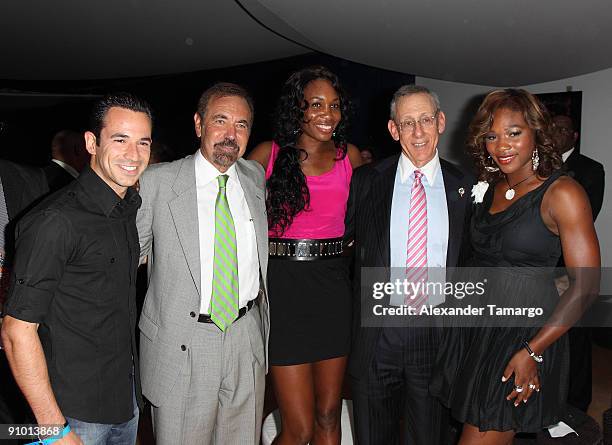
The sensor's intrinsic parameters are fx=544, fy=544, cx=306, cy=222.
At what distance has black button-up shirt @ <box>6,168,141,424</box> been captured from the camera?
4.84 ft

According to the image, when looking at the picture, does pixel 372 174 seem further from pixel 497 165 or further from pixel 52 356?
pixel 52 356

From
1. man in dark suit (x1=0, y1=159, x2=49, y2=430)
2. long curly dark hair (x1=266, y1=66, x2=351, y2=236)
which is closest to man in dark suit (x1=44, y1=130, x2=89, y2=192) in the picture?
man in dark suit (x1=0, y1=159, x2=49, y2=430)

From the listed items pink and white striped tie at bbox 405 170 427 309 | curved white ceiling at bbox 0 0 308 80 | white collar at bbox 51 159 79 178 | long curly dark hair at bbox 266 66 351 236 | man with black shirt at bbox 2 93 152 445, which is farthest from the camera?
curved white ceiling at bbox 0 0 308 80

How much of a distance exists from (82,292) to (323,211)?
1168 millimetres

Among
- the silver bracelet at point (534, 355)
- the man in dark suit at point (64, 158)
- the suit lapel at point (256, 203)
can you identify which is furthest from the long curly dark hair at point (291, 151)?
the man in dark suit at point (64, 158)

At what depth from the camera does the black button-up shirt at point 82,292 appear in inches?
58.1

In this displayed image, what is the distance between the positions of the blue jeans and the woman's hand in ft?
4.45

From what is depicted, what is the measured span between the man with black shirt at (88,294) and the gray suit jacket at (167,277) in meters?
0.21

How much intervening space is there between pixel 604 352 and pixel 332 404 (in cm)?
412

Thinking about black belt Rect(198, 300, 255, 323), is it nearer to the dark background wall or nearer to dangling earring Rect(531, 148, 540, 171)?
dangling earring Rect(531, 148, 540, 171)

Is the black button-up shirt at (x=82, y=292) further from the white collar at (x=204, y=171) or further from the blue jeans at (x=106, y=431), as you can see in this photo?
the white collar at (x=204, y=171)

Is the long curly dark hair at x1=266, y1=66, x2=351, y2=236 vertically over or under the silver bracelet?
over

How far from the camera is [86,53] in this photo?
937 centimetres

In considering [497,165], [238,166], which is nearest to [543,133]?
[497,165]
